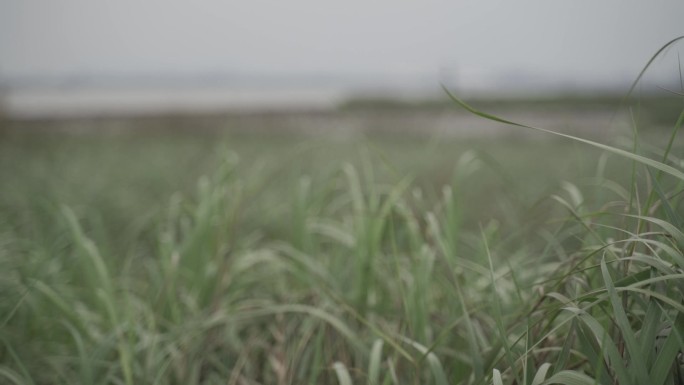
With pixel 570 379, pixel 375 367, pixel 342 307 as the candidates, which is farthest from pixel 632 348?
pixel 342 307

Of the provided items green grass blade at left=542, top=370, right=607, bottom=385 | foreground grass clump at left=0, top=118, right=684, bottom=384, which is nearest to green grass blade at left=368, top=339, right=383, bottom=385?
foreground grass clump at left=0, top=118, right=684, bottom=384

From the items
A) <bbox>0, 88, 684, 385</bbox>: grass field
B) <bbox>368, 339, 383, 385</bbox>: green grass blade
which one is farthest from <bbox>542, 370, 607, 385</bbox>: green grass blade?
<bbox>368, 339, 383, 385</bbox>: green grass blade

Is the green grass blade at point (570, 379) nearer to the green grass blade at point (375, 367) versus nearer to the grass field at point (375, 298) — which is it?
the grass field at point (375, 298)

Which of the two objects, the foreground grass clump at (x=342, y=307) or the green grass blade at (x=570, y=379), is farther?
the foreground grass clump at (x=342, y=307)

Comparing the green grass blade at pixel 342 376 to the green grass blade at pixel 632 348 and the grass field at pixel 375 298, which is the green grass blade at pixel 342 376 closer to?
the grass field at pixel 375 298

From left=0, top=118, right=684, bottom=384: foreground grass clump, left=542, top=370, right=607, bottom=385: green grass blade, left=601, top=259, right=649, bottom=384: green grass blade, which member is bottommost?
left=0, top=118, right=684, bottom=384: foreground grass clump

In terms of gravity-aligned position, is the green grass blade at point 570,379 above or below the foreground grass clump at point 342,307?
above

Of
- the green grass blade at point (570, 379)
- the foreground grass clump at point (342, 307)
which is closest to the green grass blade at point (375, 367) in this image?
the foreground grass clump at point (342, 307)

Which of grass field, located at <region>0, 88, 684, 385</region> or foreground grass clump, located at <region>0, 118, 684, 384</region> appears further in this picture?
foreground grass clump, located at <region>0, 118, 684, 384</region>

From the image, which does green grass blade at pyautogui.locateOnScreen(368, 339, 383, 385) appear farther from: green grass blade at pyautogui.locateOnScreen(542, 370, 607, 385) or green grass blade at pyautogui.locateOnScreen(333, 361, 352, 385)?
green grass blade at pyautogui.locateOnScreen(542, 370, 607, 385)

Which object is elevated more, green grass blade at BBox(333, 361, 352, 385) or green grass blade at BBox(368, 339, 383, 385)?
green grass blade at BBox(368, 339, 383, 385)

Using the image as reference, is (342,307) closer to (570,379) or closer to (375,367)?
(375,367)

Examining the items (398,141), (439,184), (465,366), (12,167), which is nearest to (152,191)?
(12,167)

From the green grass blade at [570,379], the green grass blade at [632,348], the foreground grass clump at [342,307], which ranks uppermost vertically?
the green grass blade at [632,348]
